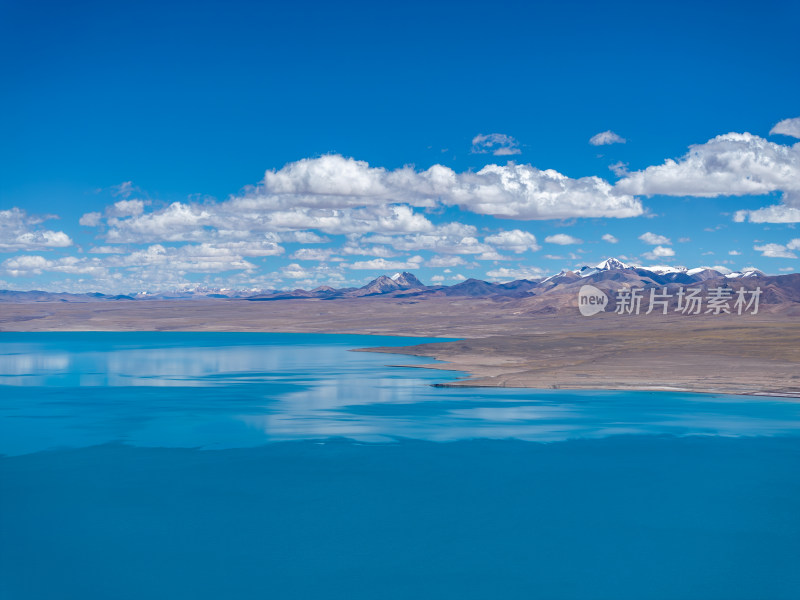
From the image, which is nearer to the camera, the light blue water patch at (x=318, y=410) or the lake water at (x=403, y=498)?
the lake water at (x=403, y=498)

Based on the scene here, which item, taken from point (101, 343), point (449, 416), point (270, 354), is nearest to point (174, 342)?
point (101, 343)

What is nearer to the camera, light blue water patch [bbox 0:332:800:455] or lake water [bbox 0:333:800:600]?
lake water [bbox 0:333:800:600]

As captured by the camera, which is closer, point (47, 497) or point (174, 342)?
point (47, 497)

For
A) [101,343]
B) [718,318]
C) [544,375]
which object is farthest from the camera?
[718,318]

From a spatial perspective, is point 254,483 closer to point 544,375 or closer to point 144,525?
point 144,525

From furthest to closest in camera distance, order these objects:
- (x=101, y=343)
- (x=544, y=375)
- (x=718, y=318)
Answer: (x=718, y=318)
(x=101, y=343)
(x=544, y=375)
